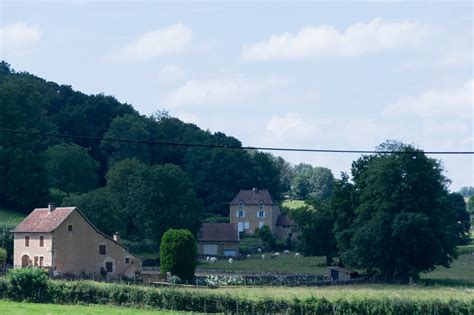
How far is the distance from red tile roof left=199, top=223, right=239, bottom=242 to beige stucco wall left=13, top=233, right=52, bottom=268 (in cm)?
4306

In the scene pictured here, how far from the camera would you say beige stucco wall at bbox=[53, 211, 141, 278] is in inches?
2963

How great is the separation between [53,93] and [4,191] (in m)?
50.1

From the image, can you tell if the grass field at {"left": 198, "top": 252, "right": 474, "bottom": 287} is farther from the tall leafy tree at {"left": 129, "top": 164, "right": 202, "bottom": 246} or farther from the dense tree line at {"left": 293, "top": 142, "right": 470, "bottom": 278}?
the tall leafy tree at {"left": 129, "top": 164, "right": 202, "bottom": 246}

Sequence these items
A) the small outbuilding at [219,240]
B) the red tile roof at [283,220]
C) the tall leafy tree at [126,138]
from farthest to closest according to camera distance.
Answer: the red tile roof at [283,220], the tall leafy tree at [126,138], the small outbuilding at [219,240]

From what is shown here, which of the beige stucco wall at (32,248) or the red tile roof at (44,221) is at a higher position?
the red tile roof at (44,221)

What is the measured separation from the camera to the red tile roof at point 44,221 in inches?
2975

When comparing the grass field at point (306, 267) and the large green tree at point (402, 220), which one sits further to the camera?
the grass field at point (306, 267)

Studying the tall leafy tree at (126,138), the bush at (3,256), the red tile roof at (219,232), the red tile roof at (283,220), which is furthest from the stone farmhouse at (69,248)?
the red tile roof at (283,220)

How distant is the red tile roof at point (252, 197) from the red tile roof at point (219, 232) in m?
16.4

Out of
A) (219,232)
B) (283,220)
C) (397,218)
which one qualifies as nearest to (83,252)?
(397,218)

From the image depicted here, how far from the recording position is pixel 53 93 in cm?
15188

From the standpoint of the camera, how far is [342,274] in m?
81.7

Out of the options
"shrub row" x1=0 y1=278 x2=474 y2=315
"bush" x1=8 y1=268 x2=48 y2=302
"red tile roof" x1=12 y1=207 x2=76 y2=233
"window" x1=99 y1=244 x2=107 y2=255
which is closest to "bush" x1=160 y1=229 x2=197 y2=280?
"window" x1=99 y1=244 x2=107 y2=255

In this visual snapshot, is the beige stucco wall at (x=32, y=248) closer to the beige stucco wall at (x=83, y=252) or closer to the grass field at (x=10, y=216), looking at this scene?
the beige stucco wall at (x=83, y=252)
